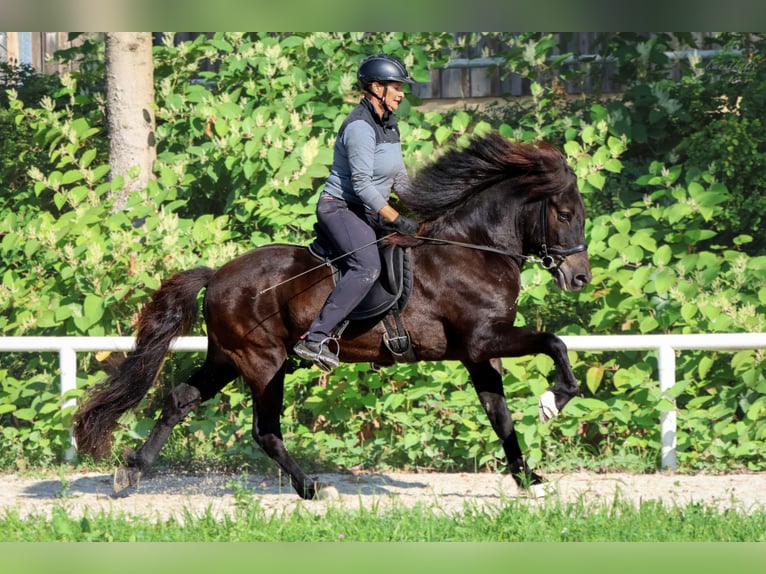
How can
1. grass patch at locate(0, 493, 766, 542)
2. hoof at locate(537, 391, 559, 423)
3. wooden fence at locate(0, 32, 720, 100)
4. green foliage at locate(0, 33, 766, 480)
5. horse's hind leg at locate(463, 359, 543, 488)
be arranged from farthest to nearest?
wooden fence at locate(0, 32, 720, 100) < green foliage at locate(0, 33, 766, 480) < horse's hind leg at locate(463, 359, 543, 488) < hoof at locate(537, 391, 559, 423) < grass patch at locate(0, 493, 766, 542)

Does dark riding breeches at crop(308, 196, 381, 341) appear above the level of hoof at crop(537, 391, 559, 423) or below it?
above

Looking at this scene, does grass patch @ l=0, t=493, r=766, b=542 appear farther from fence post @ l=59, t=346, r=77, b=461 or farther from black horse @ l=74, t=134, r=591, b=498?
fence post @ l=59, t=346, r=77, b=461

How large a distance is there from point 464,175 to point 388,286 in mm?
872

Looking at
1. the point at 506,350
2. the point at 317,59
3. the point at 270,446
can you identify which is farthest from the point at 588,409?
the point at 317,59

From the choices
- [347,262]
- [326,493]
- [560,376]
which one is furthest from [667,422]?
[347,262]

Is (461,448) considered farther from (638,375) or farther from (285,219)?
(285,219)

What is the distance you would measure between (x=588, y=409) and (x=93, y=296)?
391 cm

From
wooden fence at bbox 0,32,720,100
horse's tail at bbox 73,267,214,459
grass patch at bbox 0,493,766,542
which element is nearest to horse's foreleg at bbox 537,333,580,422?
grass patch at bbox 0,493,766,542

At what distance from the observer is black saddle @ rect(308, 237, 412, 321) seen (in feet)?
21.2

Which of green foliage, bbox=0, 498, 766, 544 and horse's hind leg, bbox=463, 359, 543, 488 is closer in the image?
green foliage, bbox=0, 498, 766, 544

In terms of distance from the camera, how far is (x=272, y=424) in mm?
6852

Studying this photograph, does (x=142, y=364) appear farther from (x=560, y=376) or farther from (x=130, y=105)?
(x=130, y=105)

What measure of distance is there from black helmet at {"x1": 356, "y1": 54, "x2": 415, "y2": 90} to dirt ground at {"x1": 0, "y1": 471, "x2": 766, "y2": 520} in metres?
2.48

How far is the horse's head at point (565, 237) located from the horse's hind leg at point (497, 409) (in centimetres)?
77
